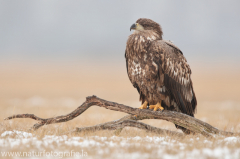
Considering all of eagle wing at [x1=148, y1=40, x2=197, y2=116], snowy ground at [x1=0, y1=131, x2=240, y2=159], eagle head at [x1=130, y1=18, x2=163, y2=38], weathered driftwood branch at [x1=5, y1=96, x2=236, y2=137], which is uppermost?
eagle head at [x1=130, y1=18, x2=163, y2=38]

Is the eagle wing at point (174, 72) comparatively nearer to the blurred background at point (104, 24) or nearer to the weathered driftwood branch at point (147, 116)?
the weathered driftwood branch at point (147, 116)

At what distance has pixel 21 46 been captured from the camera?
14450 centimetres

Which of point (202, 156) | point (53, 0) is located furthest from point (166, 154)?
point (53, 0)

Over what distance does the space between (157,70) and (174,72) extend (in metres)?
0.58

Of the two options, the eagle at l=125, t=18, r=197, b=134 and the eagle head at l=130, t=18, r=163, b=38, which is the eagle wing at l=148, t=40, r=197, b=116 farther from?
the eagle head at l=130, t=18, r=163, b=38

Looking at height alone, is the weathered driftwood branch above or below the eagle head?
below

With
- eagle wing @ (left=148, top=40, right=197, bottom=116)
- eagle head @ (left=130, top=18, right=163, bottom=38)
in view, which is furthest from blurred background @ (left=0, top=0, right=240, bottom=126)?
eagle wing @ (left=148, top=40, right=197, bottom=116)

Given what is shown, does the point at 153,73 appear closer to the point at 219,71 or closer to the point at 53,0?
the point at 219,71

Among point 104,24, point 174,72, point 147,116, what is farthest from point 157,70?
point 104,24

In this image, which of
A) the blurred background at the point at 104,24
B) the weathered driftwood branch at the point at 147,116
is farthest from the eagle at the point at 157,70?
the blurred background at the point at 104,24

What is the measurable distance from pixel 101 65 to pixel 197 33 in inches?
3294

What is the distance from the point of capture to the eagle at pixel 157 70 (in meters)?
8.35

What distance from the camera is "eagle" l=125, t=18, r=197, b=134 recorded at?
27.4ft

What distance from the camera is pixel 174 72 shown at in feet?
28.2
